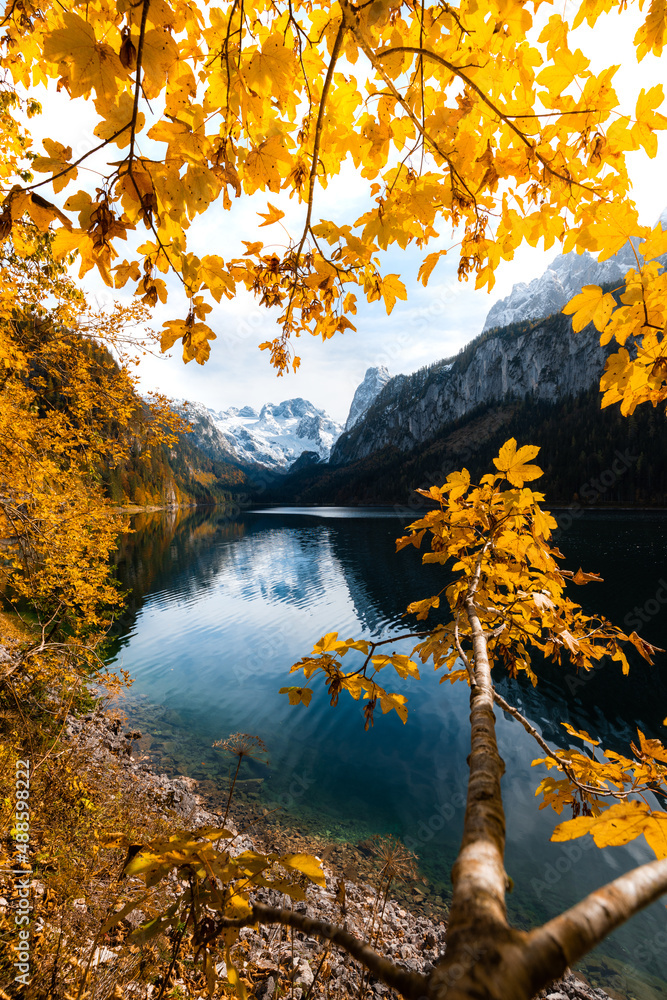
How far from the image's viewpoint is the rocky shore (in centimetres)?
328

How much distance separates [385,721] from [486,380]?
114 m

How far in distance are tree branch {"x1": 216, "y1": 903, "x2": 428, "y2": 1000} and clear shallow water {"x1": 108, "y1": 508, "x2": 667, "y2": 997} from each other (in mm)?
6737

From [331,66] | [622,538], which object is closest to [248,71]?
[331,66]

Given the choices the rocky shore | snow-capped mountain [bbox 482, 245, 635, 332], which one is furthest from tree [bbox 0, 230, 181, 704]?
snow-capped mountain [bbox 482, 245, 635, 332]

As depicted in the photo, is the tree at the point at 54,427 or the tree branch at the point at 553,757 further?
the tree at the point at 54,427

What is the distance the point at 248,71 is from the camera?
1.20 m

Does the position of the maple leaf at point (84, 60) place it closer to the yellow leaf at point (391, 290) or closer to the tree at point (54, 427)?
the yellow leaf at point (391, 290)

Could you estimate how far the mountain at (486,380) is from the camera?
90188 millimetres

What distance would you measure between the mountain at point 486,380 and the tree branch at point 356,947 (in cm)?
9586

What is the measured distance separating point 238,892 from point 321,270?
6.79 ft

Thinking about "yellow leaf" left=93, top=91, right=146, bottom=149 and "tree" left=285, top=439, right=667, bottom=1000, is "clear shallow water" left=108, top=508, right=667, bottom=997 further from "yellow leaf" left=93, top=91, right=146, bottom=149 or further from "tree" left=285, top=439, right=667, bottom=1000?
"yellow leaf" left=93, top=91, right=146, bottom=149

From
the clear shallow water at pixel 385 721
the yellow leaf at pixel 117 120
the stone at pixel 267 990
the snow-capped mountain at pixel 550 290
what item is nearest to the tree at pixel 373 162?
the yellow leaf at pixel 117 120

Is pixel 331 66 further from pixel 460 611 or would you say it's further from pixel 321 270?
pixel 460 611

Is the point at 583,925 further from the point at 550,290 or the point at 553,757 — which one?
the point at 550,290
